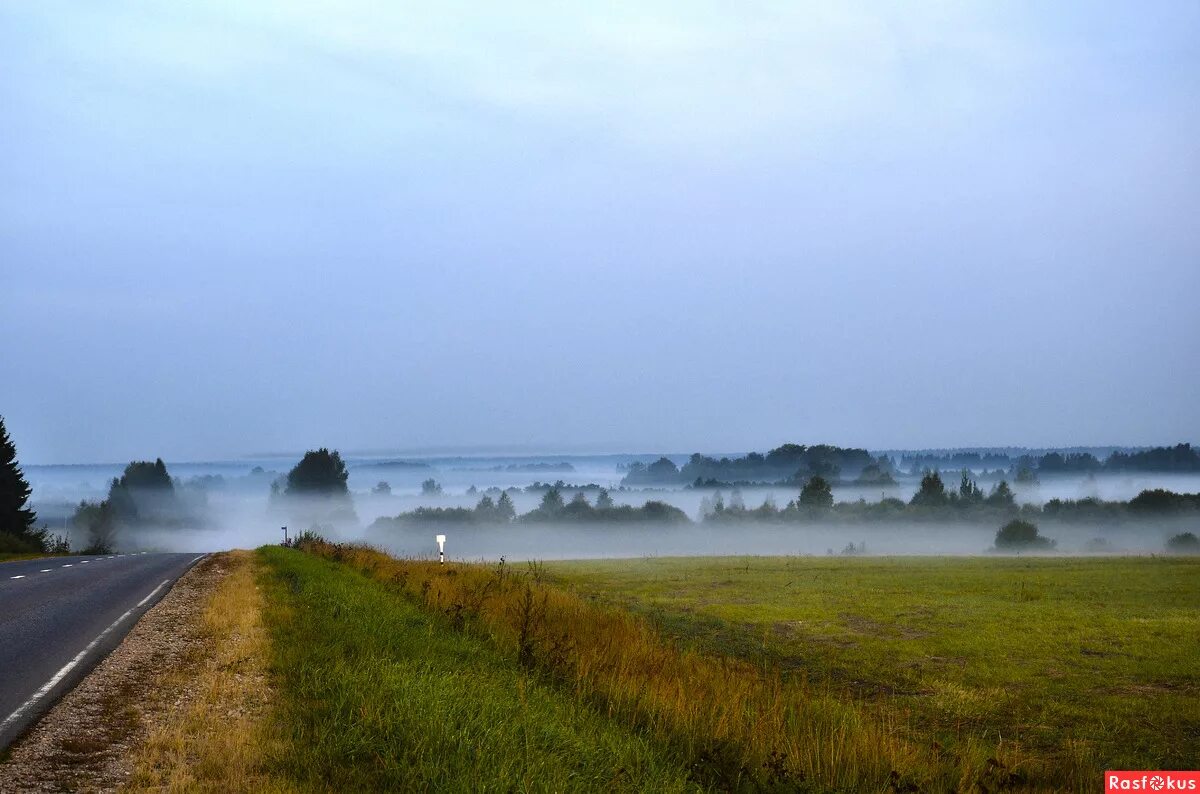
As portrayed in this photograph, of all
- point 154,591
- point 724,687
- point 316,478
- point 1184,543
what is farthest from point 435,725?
point 316,478

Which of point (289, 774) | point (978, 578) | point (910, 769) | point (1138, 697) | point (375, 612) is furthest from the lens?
point (978, 578)

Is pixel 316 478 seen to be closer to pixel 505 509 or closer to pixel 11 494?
pixel 505 509

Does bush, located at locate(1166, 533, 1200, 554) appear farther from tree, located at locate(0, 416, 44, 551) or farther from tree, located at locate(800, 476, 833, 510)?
tree, located at locate(0, 416, 44, 551)

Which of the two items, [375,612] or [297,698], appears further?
[375,612]

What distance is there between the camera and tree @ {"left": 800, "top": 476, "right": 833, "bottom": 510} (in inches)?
5340

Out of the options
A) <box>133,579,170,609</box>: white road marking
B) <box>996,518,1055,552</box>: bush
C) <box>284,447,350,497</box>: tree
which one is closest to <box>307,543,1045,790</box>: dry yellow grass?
<box>133,579,170,609</box>: white road marking

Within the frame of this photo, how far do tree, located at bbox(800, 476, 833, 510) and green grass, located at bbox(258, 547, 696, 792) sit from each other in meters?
128

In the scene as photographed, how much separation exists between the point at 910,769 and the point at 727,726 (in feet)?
5.32

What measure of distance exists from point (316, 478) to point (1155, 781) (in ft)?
589

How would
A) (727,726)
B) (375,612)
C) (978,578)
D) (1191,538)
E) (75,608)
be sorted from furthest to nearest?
(1191,538)
(978,578)
(75,608)
(375,612)
(727,726)

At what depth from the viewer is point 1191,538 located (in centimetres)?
7219

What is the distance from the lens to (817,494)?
137375 mm

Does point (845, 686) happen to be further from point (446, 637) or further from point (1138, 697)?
point (446, 637)

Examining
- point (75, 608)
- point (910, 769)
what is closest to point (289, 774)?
point (910, 769)
